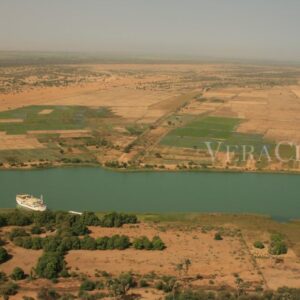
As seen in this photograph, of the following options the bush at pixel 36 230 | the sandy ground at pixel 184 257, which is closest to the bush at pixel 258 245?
the sandy ground at pixel 184 257

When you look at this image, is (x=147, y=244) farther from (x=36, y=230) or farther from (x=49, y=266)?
(x=36, y=230)

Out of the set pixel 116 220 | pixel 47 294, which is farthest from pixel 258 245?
pixel 47 294

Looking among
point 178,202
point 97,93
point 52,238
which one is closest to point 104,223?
point 52,238

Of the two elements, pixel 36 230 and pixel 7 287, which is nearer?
pixel 7 287

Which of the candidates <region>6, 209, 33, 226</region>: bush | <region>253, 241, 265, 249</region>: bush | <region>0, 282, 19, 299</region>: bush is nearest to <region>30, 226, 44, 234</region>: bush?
<region>6, 209, 33, 226</region>: bush

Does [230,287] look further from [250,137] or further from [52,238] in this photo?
[250,137]
